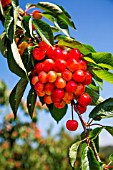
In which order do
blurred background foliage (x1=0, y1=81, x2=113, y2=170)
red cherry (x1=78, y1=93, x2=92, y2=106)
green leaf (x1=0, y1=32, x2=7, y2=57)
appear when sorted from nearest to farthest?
red cherry (x1=78, y1=93, x2=92, y2=106)
green leaf (x1=0, y1=32, x2=7, y2=57)
blurred background foliage (x1=0, y1=81, x2=113, y2=170)

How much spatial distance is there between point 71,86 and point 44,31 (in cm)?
17

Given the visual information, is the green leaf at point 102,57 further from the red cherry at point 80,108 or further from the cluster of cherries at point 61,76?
the red cherry at point 80,108

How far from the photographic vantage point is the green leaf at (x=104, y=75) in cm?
100

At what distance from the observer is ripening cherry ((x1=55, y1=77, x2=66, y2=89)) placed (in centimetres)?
95

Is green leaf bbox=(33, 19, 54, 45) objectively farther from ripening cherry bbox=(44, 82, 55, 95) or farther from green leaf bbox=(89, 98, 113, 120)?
green leaf bbox=(89, 98, 113, 120)

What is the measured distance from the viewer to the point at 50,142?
745 cm

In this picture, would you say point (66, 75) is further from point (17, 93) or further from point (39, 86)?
point (17, 93)

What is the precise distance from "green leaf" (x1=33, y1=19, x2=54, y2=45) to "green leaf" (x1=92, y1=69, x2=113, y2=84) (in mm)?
147

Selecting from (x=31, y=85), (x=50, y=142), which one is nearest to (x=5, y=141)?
(x=50, y=142)

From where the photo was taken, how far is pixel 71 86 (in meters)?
0.95

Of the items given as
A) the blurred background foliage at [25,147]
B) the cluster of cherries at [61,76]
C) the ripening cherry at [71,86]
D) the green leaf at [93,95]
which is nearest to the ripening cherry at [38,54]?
the cluster of cherries at [61,76]

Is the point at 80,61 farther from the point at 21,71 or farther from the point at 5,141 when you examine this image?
the point at 5,141

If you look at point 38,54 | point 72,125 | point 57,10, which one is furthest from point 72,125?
point 57,10

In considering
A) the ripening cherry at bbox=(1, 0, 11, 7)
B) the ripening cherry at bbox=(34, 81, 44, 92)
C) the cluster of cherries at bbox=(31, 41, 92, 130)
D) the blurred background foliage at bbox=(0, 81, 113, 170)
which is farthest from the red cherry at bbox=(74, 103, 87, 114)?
the blurred background foliage at bbox=(0, 81, 113, 170)
